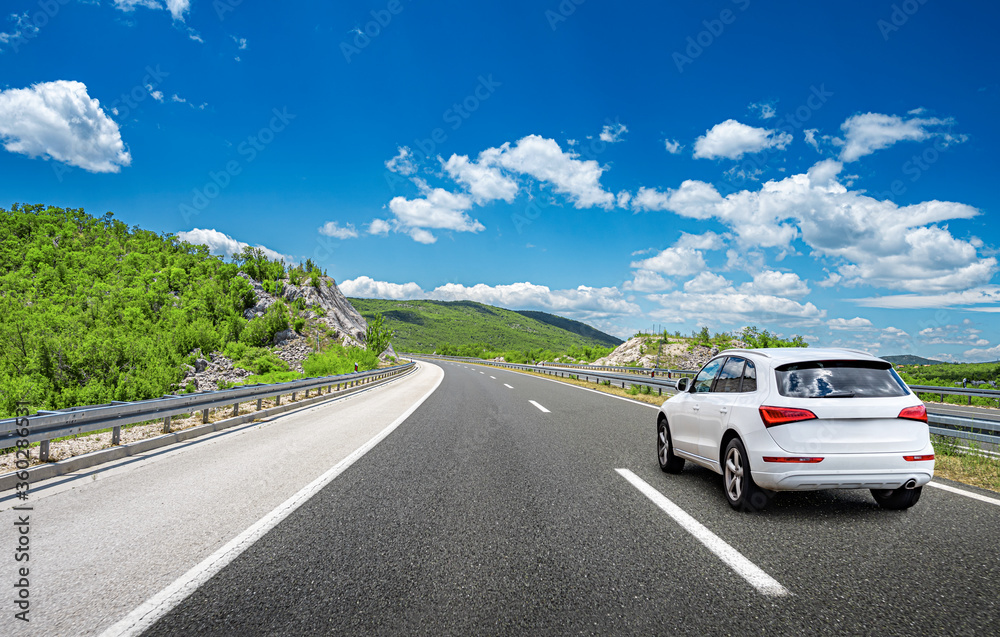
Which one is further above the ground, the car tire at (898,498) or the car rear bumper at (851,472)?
the car rear bumper at (851,472)

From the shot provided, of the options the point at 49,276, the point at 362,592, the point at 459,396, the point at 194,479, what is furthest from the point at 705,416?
the point at 49,276

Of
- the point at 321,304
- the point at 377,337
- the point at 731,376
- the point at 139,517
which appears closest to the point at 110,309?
the point at 321,304

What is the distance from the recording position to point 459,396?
17.7 meters

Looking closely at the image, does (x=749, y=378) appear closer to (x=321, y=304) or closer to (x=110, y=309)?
(x=321, y=304)

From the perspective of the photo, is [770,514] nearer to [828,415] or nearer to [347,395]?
[828,415]

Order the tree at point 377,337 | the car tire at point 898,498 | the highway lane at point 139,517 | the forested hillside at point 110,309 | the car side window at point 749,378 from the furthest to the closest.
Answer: the tree at point 377,337 → the forested hillside at point 110,309 → the car side window at point 749,378 → the car tire at point 898,498 → the highway lane at point 139,517

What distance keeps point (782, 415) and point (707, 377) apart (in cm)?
200

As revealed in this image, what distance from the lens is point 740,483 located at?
15.1 ft

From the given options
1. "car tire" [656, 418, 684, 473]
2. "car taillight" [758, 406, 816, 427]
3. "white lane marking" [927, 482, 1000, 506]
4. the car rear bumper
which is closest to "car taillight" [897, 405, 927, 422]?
the car rear bumper

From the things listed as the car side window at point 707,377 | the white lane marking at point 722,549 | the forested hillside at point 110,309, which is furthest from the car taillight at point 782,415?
the forested hillside at point 110,309

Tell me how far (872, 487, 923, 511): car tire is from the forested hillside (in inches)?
1369

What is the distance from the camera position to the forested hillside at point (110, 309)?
104 feet

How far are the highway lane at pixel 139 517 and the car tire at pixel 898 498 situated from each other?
610 cm

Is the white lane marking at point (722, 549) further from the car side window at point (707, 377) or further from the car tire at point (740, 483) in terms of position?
the car side window at point (707, 377)
